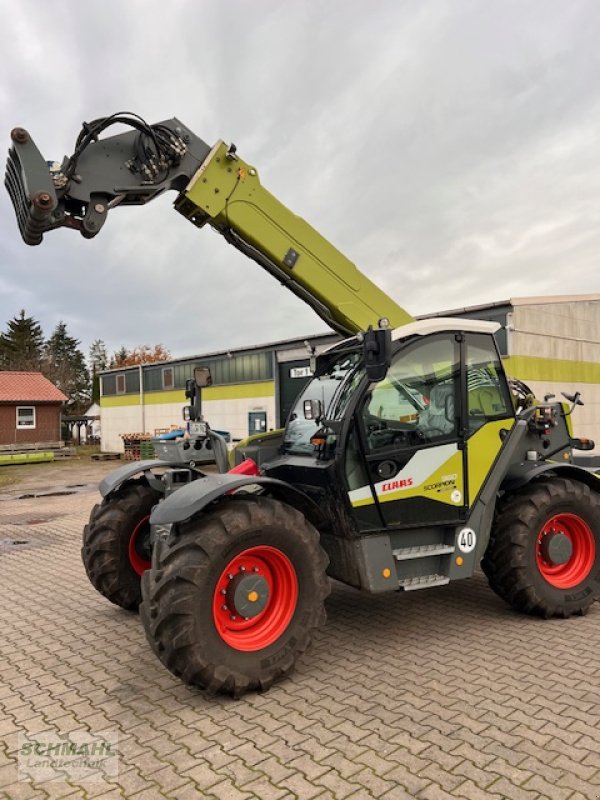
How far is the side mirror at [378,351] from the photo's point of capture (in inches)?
154

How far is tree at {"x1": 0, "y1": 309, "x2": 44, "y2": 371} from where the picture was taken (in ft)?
211

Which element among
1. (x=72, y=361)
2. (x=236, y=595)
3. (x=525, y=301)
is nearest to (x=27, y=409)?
(x=525, y=301)

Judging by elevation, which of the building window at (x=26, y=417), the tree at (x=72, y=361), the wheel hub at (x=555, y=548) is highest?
the tree at (x=72, y=361)

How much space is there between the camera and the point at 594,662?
13.2 feet

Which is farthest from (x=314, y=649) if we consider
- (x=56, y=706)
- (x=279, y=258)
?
(x=279, y=258)

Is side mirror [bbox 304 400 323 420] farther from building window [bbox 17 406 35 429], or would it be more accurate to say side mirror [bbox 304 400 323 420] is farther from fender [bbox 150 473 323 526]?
building window [bbox 17 406 35 429]

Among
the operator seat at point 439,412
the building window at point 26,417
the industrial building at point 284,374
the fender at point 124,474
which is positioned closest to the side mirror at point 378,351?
the operator seat at point 439,412

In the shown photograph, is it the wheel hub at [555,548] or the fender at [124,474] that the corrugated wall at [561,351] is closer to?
the wheel hub at [555,548]

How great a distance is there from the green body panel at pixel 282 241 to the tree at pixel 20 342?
2516 inches

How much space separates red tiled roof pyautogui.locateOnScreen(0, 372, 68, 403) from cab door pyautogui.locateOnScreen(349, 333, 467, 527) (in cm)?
3114

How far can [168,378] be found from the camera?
2961 cm

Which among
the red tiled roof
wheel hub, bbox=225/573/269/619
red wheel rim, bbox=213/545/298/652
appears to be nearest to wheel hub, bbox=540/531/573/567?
red wheel rim, bbox=213/545/298/652

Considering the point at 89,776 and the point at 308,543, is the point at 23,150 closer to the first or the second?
the point at 308,543

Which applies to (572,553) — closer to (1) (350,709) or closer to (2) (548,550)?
(2) (548,550)
